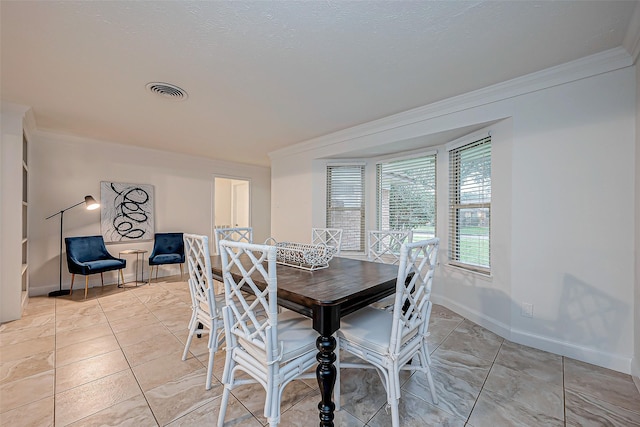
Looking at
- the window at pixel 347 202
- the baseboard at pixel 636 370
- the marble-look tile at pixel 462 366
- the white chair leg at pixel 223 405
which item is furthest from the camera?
the window at pixel 347 202

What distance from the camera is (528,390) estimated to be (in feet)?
5.77

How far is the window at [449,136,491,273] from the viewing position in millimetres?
2795

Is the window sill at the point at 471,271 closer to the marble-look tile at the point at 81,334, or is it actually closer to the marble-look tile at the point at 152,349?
the marble-look tile at the point at 152,349

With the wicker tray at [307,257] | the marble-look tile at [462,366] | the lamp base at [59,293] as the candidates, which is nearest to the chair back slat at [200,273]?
the wicker tray at [307,257]

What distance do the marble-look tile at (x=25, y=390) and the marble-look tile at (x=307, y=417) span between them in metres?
1.59

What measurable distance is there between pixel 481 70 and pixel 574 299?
2.02 meters

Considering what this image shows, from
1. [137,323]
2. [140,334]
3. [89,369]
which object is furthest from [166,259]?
[89,369]

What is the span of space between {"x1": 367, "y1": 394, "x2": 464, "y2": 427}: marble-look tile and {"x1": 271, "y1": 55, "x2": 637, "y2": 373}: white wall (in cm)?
136

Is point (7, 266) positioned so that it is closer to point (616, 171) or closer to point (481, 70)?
point (481, 70)

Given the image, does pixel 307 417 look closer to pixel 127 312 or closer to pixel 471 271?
pixel 471 271

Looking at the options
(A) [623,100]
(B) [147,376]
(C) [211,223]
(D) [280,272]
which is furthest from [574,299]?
(C) [211,223]

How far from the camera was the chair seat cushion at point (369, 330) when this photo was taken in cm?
148

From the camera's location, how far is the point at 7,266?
9.50 ft

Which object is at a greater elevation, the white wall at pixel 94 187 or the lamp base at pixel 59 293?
the white wall at pixel 94 187
